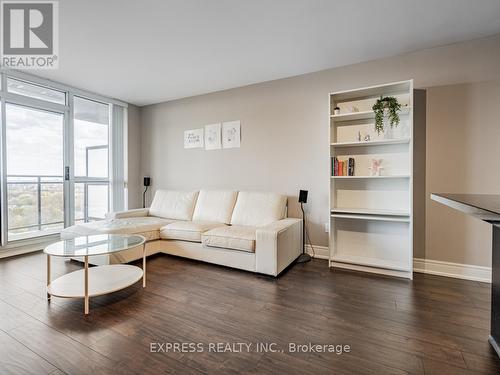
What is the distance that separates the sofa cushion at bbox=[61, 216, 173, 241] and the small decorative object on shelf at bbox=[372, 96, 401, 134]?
297 cm

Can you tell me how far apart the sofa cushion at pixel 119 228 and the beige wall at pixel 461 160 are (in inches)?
130

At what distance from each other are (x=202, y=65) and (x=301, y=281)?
283cm

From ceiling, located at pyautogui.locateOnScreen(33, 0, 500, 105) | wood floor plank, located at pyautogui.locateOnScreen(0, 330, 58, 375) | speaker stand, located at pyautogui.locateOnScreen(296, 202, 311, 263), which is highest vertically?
ceiling, located at pyautogui.locateOnScreen(33, 0, 500, 105)

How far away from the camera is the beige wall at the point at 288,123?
262 centimetres

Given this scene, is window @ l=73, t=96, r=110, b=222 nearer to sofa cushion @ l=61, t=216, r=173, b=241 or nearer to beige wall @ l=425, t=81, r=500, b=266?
sofa cushion @ l=61, t=216, r=173, b=241

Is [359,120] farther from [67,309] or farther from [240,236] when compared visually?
[67,309]

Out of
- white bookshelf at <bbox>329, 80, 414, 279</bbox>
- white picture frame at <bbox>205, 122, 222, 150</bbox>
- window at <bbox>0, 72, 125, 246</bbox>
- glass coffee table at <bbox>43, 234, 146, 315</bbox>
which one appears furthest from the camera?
white picture frame at <bbox>205, 122, 222, 150</bbox>

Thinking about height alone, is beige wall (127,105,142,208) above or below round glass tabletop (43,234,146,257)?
above

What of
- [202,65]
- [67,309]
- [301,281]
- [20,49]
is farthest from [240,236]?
[20,49]

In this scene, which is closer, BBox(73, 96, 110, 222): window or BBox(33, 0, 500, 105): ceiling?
BBox(33, 0, 500, 105): ceiling

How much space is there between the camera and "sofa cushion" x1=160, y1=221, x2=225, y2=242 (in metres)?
3.05

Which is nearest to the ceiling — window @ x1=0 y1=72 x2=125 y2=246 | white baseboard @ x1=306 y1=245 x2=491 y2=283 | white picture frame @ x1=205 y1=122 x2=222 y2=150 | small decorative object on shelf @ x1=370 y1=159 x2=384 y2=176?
window @ x1=0 y1=72 x2=125 y2=246

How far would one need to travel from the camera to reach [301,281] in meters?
2.50

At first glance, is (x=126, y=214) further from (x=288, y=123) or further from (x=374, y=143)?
(x=374, y=143)
